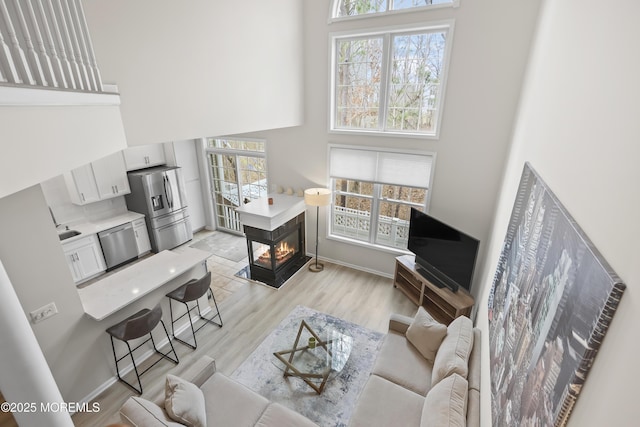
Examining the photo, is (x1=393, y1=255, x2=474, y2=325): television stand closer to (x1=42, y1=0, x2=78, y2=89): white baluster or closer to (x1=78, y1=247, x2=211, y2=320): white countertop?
(x1=78, y1=247, x2=211, y2=320): white countertop

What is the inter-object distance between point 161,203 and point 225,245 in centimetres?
155

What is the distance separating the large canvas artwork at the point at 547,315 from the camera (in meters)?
0.88

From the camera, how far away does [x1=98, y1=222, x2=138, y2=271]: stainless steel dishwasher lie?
5.26 m

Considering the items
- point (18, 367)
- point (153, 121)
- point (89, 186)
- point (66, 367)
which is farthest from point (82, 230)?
point (18, 367)

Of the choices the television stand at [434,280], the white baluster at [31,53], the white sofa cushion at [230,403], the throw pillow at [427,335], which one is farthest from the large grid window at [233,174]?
the white baluster at [31,53]

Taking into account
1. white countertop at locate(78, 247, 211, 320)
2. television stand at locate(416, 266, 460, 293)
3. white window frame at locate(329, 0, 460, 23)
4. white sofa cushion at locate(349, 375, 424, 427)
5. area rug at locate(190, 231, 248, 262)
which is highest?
white window frame at locate(329, 0, 460, 23)

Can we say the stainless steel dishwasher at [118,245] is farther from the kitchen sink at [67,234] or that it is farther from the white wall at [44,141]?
the white wall at [44,141]

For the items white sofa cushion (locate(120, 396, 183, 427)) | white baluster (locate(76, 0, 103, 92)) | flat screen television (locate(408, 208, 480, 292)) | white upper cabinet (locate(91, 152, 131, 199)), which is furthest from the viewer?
white upper cabinet (locate(91, 152, 131, 199))

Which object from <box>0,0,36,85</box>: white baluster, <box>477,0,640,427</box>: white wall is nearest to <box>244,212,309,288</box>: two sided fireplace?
<box>0,0,36,85</box>: white baluster

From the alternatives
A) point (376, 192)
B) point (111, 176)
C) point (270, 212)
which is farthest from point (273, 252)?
point (111, 176)

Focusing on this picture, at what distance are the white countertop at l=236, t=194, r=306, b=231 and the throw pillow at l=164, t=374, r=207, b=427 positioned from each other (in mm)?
2602

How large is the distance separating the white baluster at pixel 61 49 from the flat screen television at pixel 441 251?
3850 mm

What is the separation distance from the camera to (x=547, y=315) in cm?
119

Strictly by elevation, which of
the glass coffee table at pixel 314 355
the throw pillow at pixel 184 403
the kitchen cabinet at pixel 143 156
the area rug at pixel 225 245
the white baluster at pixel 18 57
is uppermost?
the white baluster at pixel 18 57
